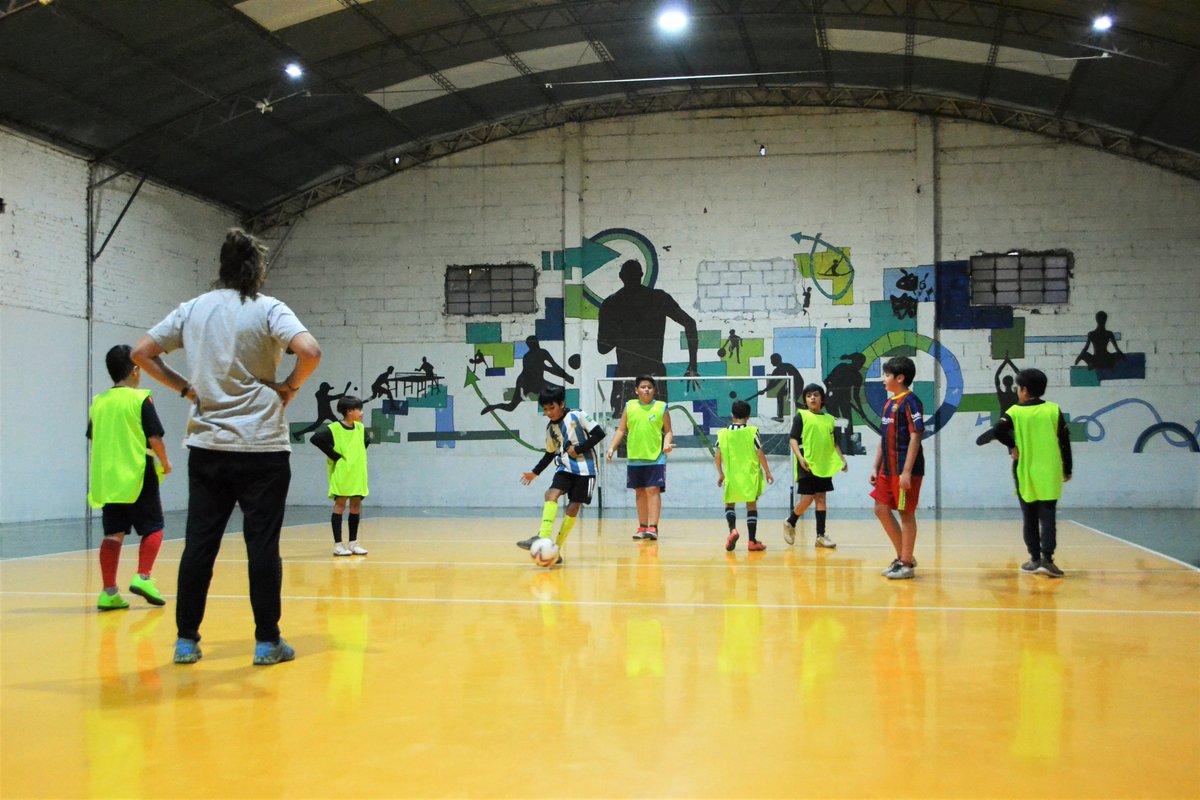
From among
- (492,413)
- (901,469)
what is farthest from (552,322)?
(901,469)

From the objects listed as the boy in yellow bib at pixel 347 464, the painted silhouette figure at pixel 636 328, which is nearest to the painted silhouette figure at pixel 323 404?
the painted silhouette figure at pixel 636 328

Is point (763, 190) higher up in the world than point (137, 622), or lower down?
higher up

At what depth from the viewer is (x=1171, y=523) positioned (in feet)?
48.5

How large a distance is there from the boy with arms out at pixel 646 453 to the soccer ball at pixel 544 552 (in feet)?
9.27

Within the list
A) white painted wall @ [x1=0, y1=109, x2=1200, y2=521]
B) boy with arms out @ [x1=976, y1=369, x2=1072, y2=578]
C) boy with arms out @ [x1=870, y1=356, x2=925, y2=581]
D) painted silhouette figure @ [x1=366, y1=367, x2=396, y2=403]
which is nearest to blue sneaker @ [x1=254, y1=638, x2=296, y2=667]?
boy with arms out @ [x1=870, y1=356, x2=925, y2=581]

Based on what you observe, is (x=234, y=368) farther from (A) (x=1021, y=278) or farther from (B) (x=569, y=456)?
(A) (x=1021, y=278)

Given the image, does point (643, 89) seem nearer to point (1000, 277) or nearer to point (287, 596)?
point (1000, 277)

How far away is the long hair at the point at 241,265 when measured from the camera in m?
4.64

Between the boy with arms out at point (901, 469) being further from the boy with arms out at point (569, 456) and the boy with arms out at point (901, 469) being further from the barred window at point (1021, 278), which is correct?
the barred window at point (1021, 278)

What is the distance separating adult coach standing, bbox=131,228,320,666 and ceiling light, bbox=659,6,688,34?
12167 millimetres

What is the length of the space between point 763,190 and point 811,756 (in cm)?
1753

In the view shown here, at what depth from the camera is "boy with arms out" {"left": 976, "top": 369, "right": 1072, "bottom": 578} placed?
8219 millimetres

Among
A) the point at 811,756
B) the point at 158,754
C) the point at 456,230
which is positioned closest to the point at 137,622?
the point at 158,754

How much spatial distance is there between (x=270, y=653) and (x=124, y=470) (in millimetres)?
2281
